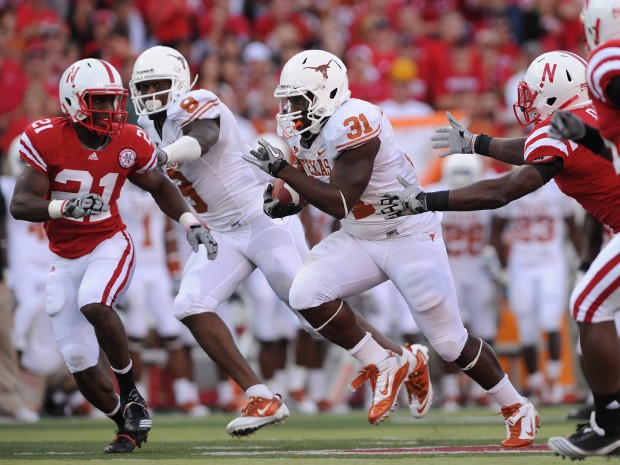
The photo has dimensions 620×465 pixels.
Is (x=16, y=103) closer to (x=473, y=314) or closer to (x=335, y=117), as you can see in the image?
(x=473, y=314)

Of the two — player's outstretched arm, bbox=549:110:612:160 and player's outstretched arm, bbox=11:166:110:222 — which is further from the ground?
player's outstretched arm, bbox=549:110:612:160

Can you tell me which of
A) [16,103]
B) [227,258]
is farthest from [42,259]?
[227,258]

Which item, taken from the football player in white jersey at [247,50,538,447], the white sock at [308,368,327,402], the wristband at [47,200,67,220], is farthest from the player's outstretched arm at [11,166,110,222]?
the white sock at [308,368,327,402]

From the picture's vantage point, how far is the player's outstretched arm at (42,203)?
5.66 meters

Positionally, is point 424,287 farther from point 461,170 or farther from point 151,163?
point 461,170

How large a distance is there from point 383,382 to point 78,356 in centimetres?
150

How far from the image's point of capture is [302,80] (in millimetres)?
5754

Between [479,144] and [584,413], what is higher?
[479,144]

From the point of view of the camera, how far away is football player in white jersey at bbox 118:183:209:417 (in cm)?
936

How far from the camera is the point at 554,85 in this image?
18.3ft

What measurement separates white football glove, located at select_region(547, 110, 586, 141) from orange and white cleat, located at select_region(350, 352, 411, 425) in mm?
1754

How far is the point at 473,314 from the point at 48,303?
4605 millimetres

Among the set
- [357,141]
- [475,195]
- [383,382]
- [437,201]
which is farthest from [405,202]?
[383,382]

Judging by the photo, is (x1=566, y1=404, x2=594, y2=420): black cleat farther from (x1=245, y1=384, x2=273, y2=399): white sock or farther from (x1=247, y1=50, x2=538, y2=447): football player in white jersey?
(x1=245, y1=384, x2=273, y2=399): white sock
